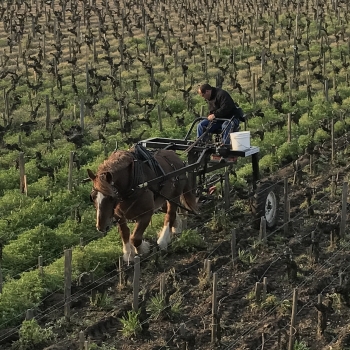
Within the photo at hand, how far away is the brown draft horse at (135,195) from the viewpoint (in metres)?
8.39

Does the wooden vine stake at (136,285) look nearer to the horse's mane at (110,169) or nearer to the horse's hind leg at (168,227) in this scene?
the horse's mane at (110,169)

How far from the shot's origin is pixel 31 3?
34.8 m

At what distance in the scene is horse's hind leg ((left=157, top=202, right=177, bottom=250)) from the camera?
32.2 ft

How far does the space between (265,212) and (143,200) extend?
2.50 m

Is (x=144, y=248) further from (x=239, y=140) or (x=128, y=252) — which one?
(x=239, y=140)

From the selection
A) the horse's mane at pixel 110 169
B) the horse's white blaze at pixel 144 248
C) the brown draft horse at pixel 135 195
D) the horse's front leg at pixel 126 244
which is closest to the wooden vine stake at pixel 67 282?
the brown draft horse at pixel 135 195

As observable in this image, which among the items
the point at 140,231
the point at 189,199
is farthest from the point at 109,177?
the point at 189,199

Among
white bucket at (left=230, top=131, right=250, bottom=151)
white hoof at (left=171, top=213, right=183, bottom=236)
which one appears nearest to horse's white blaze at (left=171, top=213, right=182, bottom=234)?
white hoof at (left=171, top=213, right=183, bottom=236)

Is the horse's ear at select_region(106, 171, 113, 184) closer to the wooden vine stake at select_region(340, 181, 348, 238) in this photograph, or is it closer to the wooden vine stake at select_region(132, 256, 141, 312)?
the wooden vine stake at select_region(132, 256, 141, 312)

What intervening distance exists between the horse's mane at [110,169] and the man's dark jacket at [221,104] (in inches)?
113

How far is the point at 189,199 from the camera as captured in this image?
1040cm

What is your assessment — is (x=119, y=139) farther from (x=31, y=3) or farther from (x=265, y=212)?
(x=31, y=3)

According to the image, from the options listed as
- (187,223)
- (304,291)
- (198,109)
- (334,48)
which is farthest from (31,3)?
(304,291)

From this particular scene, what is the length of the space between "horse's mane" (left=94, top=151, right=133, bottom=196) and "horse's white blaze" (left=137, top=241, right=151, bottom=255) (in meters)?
1.37
